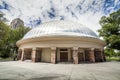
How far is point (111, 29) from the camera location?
28.2 meters

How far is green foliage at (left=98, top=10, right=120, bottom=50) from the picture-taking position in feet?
86.9

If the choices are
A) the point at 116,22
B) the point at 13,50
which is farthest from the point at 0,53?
the point at 116,22

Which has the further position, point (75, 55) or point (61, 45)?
point (61, 45)

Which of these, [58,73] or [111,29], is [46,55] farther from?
[111,29]

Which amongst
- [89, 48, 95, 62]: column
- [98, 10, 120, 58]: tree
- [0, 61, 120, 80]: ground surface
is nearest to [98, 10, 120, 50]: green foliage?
[98, 10, 120, 58]: tree

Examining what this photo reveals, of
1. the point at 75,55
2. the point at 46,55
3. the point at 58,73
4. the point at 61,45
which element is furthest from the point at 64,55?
the point at 58,73

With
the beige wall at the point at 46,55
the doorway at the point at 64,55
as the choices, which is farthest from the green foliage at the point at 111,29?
the beige wall at the point at 46,55

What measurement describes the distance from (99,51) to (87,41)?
5436 millimetres

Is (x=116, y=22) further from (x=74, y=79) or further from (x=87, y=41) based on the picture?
(x=74, y=79)

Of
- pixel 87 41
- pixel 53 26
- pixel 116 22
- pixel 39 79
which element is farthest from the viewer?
pixel 116 22

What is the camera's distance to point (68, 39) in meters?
17.0

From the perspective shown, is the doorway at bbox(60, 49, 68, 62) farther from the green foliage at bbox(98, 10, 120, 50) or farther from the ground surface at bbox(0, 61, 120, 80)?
the green foliage at bbox(98, 10, 120, 50)

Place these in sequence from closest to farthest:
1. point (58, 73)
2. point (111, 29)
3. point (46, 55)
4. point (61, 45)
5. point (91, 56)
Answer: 1. point (58, 73)
2. point (61, 45)
3. point (91, 56)
4. point (46, 55)
5. point (111, 29)

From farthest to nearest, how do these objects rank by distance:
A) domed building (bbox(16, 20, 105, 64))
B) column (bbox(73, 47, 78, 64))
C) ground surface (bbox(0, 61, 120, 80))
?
domed building (bbox(16, 20, 105, 64))
column (bbox(73, 47, 78, 64))
ground surface (bbox(0, 61, 120, 80))
